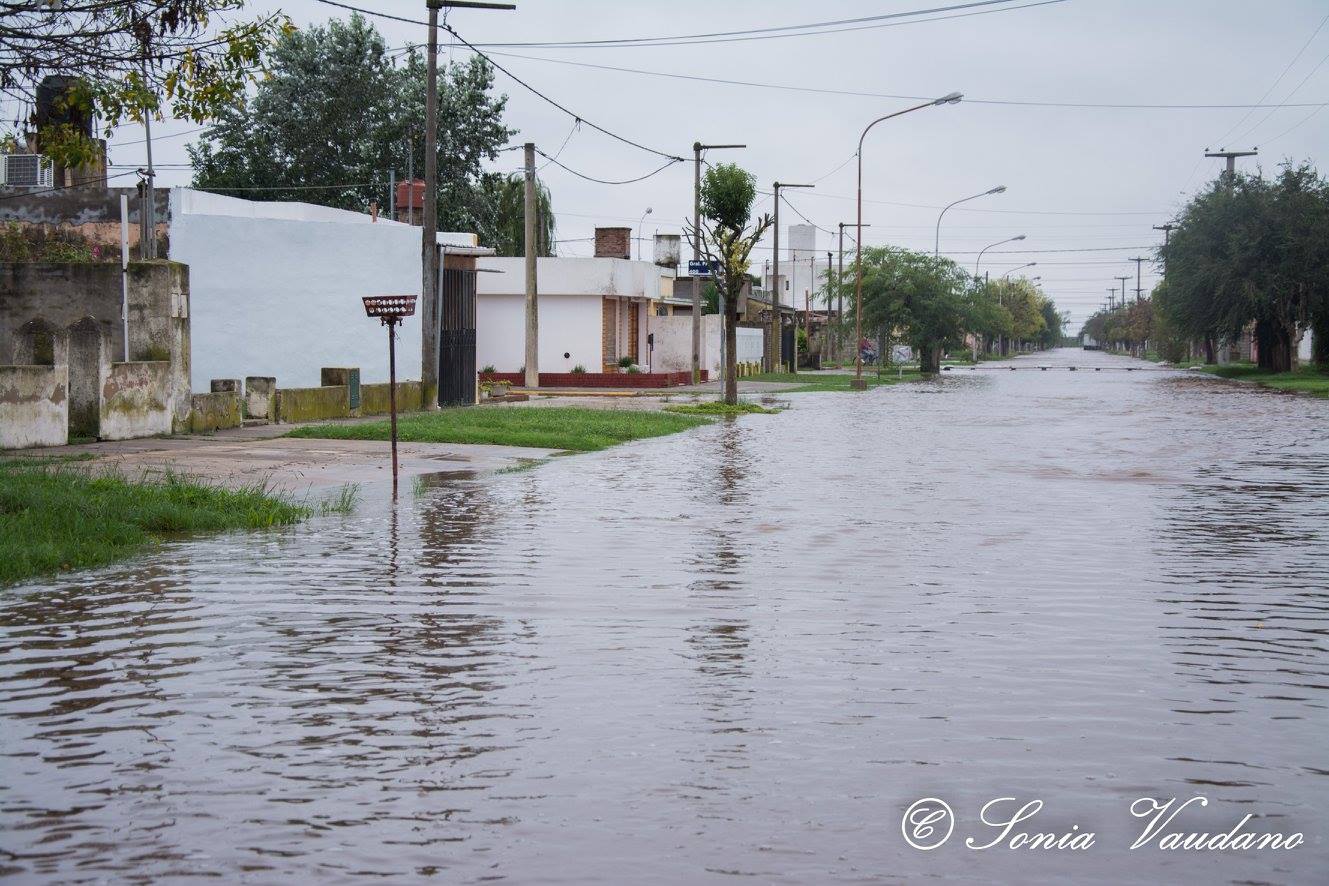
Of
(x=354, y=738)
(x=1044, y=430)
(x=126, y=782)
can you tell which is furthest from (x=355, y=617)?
(x=1044, y=430)

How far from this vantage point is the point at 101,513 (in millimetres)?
13242

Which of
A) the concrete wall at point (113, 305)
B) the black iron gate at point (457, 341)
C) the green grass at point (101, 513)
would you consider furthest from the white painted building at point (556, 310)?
the green grass at point (101, 513)

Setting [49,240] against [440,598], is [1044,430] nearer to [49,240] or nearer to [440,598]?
[49,240]

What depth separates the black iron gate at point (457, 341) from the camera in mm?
35750

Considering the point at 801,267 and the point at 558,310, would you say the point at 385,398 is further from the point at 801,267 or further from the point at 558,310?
the point at 801,267

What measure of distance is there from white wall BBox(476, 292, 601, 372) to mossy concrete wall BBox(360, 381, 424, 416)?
24.9 meters

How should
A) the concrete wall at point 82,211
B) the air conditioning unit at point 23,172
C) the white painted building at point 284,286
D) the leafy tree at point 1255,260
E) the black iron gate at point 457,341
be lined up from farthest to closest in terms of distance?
the leafy tree at point 1255,260
the black iron gate at point 457,341
the air conditioning unit at point 23,172
the white painted building at point 284,286
the concrete wall at point 82,211

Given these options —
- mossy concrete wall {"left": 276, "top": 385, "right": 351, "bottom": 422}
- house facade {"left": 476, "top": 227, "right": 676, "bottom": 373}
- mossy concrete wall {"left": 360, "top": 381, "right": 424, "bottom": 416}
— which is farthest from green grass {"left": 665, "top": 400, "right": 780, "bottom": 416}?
house facade {"left": 476, "top": 227, "right": 676, "bottom": 373}

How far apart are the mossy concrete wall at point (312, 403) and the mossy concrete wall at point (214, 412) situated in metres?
1.37

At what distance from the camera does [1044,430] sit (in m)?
31.4

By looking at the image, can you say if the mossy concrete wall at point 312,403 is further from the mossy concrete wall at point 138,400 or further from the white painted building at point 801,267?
the white painted building at point 801,267

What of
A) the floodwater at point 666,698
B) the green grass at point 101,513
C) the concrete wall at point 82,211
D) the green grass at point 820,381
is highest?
the concrete wall at point 82,211

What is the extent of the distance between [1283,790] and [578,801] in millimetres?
2792

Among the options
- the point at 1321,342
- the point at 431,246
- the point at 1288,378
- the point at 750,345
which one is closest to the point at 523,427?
the point at 431,246
